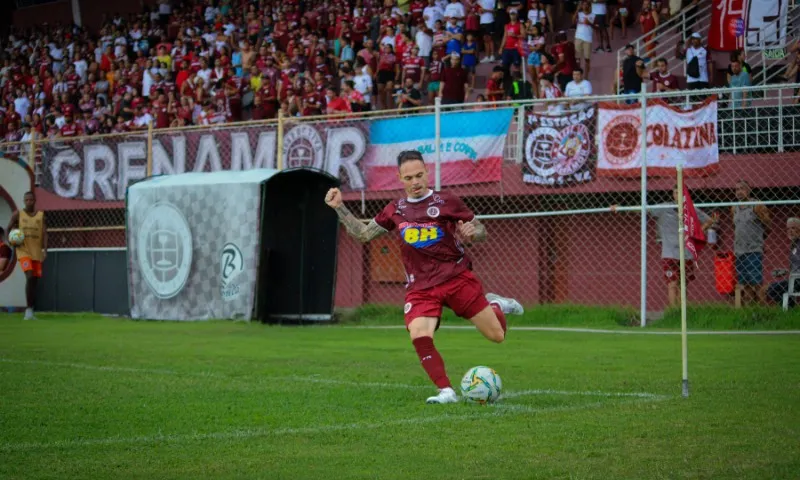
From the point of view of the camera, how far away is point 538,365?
39.3 feet

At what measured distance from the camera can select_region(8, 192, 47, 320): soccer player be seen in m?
21.4

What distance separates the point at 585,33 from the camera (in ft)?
77.7

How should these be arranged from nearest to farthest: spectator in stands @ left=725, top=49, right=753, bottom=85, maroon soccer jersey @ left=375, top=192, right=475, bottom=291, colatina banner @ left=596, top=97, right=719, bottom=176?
maroon soccer jersey @ left=375, top=192, right=475, bottom=291, colatina banner @ left=596, top=97, right=719, bottom=176, spectator in stands @ left=725, top=49, right=753, bottom=85

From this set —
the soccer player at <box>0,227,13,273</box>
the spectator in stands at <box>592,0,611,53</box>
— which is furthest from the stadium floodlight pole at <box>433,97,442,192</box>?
the soccer player at <box>0,227,13,273</box>

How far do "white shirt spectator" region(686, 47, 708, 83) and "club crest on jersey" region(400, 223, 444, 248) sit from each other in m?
13.1

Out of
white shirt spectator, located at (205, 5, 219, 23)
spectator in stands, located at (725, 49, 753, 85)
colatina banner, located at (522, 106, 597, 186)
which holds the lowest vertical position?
colatina banner, located at (522, 106, 597, 186)

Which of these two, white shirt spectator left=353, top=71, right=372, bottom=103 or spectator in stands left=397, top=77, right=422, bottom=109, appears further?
white shirt spectator left=353, top=71, right=372, bottom=103

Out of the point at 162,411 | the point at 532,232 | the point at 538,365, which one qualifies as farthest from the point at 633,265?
the point at 162,411

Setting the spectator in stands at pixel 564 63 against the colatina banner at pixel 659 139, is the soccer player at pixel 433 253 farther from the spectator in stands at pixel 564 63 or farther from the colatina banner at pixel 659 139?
the spectator in stands at pixel 564 63

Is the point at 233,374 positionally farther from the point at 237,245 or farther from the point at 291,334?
the point at 237,245

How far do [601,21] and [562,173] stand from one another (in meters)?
6.34

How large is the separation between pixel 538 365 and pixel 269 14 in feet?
68.5

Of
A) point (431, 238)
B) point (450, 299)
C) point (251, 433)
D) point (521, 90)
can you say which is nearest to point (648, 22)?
point (521, 90)

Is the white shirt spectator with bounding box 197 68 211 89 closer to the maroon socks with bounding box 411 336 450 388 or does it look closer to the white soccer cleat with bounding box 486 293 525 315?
the white soccer cleat with bounding box 486 293 525 315
